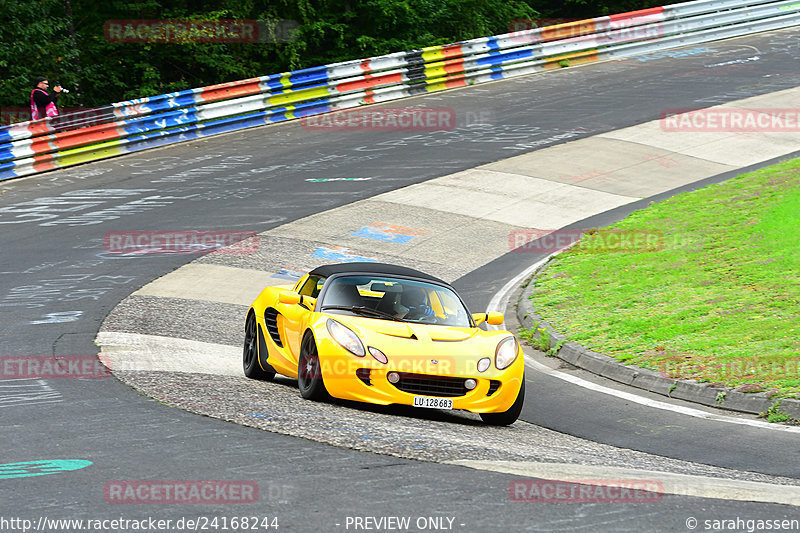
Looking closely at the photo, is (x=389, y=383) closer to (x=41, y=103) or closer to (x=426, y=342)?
(x=426, y=342)

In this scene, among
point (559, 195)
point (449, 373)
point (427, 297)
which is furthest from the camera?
point (559, 195)

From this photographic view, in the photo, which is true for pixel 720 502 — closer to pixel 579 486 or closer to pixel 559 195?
pixel 579 486

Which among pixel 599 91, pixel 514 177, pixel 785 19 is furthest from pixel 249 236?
pixel 785 19

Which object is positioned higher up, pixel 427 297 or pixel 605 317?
pixel 427 297

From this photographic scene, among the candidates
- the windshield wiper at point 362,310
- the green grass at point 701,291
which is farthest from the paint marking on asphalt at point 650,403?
the windshield wiper at point 362,310

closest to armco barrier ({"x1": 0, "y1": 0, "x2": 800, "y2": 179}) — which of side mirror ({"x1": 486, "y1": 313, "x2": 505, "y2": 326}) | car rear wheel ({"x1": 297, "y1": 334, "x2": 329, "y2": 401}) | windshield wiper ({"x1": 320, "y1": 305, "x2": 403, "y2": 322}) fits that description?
windshield wiper ({"x1": 320, "y1": 305, "x2": 403, "y2": 322})

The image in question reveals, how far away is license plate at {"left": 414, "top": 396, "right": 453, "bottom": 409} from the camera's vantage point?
9133mm

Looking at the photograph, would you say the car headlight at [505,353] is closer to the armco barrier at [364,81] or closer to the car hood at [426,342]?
the car hood at [426,342]

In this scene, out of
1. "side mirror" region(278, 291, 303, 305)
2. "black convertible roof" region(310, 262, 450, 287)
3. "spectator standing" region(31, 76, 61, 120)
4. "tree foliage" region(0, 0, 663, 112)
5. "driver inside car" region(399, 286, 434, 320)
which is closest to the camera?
"driver inside car" region(399, 286, 434, 320)

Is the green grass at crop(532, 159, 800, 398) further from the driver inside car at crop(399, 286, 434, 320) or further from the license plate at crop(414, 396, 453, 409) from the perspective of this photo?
the license plate at crop(414, 396, 453, 409)

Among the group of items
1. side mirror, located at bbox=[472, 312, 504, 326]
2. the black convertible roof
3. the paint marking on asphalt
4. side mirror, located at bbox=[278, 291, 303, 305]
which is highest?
the black convertible roof

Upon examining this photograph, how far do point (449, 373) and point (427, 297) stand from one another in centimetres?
140

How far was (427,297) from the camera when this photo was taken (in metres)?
10.4

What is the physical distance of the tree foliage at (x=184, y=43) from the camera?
2627 centimetres
